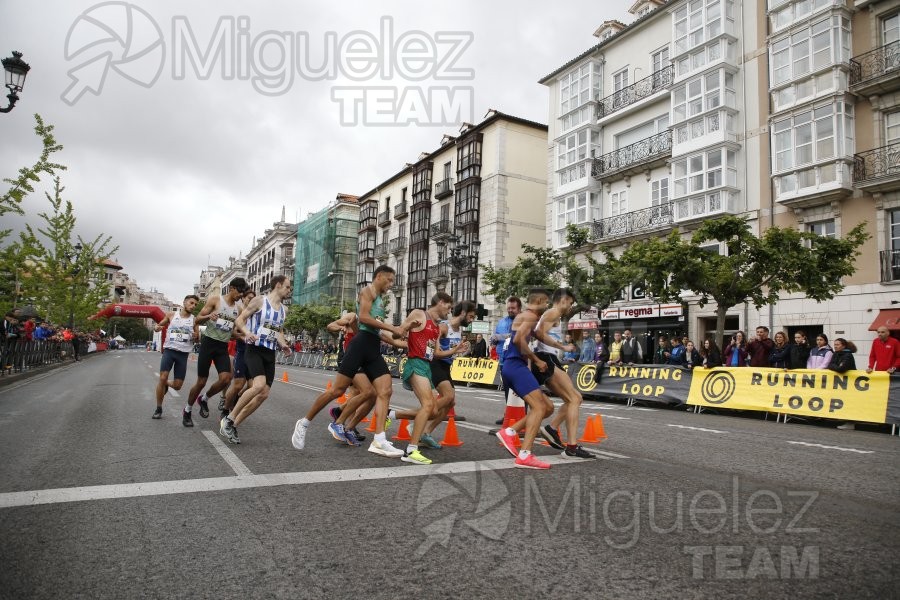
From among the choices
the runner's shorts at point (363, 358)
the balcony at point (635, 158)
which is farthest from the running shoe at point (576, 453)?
the balcony at point (635, 158)

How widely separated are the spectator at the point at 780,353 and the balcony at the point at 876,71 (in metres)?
12.1

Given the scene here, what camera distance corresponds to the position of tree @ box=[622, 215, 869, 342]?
53.4 ft

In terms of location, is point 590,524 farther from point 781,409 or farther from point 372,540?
point 781,409

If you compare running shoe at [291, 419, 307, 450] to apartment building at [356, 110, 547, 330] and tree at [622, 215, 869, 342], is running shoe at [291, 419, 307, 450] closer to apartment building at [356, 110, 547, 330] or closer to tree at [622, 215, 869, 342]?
tree at [622, 215, 869, 342]

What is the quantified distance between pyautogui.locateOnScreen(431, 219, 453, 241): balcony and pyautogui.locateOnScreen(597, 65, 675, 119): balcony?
14.9 meters

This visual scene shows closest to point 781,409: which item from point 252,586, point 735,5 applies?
point 252,586

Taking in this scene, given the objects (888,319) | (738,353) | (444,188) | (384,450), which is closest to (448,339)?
(384,450)

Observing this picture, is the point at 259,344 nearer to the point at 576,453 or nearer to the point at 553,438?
the point at 553,438

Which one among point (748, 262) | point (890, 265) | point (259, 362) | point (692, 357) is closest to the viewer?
point (259, 362)

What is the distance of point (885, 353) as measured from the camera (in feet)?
39.2

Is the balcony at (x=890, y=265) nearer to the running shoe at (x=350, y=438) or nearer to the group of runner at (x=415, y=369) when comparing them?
the group of runner at (x=415, y=369)

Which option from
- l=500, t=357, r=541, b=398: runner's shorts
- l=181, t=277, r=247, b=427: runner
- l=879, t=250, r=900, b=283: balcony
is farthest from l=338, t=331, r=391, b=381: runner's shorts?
l=879, t=250, r=900, b=283: balcony

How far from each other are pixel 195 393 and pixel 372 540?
226 inches

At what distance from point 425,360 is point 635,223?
76.4 ft
